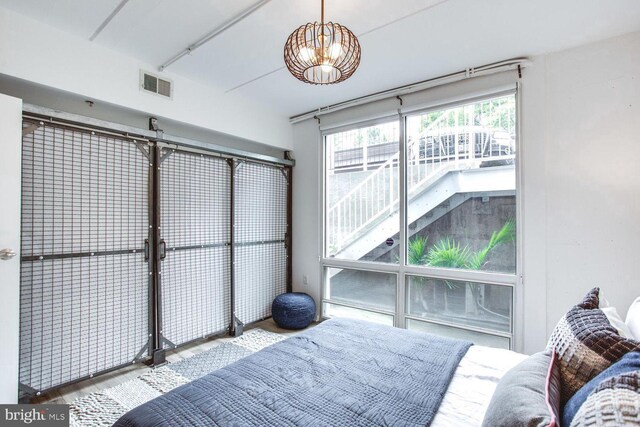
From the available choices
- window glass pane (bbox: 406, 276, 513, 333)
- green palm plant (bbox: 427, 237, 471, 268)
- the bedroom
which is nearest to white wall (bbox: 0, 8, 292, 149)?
the bedroom

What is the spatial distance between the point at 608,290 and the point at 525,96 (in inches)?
65.6

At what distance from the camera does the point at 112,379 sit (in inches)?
98.5

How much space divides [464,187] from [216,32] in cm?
253

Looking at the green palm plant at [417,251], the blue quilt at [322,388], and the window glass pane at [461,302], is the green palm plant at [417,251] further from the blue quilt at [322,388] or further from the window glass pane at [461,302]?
the blue quilt at [322,388]

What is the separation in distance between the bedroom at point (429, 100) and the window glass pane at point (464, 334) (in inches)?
0.8

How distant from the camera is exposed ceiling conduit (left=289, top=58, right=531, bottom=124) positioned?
2.63 metres

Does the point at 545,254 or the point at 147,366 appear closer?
the point at 545,254

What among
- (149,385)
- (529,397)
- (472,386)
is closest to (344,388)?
(472,386)

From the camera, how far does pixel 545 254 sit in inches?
99.8

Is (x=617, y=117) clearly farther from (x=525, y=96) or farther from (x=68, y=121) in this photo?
(x=68, y=121)

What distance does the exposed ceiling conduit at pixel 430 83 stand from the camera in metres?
2.63

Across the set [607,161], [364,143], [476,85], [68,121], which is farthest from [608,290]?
[68,121]

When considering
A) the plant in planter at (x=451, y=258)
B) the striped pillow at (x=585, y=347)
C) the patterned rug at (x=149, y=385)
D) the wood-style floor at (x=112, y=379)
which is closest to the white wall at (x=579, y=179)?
the plant in planter at (x=451, y=258)

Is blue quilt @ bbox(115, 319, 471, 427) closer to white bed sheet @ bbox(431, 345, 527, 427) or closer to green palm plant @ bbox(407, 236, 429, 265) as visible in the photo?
white bed sheet @ bbox(431, 345, 527, 427)
